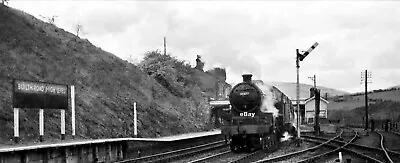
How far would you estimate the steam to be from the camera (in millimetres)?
26016

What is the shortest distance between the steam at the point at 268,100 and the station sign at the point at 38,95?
9653 mm

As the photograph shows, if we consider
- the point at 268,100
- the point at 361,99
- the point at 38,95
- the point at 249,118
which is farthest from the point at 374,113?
the point at 38,95

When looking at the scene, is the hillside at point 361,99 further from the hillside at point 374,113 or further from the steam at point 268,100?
the steam at point 268,100

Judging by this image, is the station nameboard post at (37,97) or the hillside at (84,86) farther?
the hillside at (84,86)

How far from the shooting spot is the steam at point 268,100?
2602 cm

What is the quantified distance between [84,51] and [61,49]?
3.65m

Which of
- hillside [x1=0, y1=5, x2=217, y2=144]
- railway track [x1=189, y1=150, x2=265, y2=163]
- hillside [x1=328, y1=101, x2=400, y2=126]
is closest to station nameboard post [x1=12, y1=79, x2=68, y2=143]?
hillside [x1=0, y1=5, x2=217, y2=144]

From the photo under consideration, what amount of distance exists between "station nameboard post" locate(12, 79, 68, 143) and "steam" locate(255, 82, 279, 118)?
9.70 metres

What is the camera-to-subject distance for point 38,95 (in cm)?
2030

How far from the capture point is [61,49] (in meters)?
38.1

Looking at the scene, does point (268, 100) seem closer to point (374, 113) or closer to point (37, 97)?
point (37, 97)

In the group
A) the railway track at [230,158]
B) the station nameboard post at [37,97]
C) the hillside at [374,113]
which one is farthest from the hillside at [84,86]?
the hillside at [374,113]

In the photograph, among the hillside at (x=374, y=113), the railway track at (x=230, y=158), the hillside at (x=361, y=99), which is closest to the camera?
the railway track at (x=230, y=158)

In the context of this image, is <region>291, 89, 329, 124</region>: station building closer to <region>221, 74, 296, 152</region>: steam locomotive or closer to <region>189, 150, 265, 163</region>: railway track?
<region>221, 74, 296, 152</region>: steam locomotive
